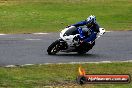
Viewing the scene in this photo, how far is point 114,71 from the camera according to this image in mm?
15680

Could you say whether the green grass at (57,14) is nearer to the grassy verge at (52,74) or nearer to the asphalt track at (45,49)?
the asphalt track at (45,49)

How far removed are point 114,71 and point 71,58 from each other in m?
3.45

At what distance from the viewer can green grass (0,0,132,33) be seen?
29828 millimetres

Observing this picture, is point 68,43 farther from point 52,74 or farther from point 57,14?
point 57,14

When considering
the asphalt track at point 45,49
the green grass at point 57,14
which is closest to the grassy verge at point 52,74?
the asphalt track at point 45,49

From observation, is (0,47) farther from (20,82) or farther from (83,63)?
(20,82)

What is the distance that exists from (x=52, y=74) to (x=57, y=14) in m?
21.0

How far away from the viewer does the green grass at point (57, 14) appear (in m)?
29.8

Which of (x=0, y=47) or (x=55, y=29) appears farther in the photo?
(x=55, y=29)

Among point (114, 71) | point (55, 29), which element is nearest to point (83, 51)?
point (114, 71)

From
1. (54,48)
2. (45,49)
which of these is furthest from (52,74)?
(45,49)

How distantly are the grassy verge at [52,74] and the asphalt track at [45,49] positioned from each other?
1.43m

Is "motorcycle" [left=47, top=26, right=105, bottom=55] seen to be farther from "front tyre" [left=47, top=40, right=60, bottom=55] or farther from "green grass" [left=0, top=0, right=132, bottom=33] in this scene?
"green grass" [left=0, top=0, right=132, bottom=33]

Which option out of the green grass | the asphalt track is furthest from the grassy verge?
the green grass
